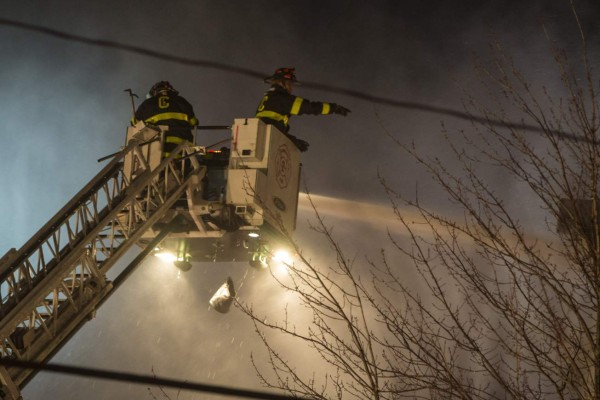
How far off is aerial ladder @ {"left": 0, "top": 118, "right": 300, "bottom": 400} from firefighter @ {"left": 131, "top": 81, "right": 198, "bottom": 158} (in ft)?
0.74

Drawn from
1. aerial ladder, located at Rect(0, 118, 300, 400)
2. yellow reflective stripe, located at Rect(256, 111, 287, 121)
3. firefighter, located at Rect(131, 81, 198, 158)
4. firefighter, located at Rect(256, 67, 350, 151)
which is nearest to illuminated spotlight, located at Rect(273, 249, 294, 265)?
aerial ladder, located at Rect(0, 118, 300, 400)

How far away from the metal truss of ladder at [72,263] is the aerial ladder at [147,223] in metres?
0.01

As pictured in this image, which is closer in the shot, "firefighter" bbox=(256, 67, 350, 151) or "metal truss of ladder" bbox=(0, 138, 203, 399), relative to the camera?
"metal truss of ladder" bbox=(0, 138, 203, 399)

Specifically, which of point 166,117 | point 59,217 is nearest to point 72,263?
point 59,217

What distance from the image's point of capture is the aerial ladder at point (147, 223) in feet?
32.6

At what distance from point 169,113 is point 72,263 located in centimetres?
331

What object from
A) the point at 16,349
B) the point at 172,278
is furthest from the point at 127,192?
the point at 172,278

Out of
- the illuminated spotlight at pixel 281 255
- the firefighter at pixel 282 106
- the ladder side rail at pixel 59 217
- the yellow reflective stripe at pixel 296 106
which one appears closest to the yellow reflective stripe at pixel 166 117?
the firefighter at pixel 282 106

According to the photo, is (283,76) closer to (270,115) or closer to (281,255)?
(270,115)

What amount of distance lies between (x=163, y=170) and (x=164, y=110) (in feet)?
3.53

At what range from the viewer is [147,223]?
11375 mm

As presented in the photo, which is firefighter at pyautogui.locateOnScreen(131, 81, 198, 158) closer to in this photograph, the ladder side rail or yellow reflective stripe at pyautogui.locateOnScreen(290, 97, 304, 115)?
the ladder side rail

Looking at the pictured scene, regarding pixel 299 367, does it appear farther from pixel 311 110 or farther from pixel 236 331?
pixel 311 110

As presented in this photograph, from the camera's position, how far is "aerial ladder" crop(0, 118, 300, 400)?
32.6 ft
